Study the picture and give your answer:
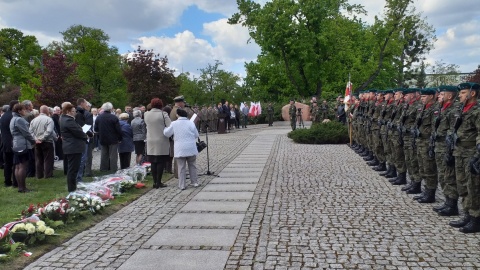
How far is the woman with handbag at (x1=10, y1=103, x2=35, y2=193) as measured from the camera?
30.1 feet

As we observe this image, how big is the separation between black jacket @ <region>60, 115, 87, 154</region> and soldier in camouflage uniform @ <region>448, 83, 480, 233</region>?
6841 millimetres

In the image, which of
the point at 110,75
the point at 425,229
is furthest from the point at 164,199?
the point at 110,75

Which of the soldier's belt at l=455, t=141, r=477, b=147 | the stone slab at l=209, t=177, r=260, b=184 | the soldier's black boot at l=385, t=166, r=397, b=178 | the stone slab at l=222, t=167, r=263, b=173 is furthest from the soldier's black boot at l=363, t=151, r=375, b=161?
the soldier's belt at l=455, t=141, r=477, b=147

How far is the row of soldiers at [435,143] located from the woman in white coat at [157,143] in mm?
5110

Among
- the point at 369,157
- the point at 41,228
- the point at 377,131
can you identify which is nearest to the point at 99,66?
the point at 369,157

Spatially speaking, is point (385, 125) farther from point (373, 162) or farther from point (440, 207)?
point (440, 207)

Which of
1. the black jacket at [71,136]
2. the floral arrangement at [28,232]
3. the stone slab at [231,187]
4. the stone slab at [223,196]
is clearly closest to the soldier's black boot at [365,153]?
the stone slab at [231,187]

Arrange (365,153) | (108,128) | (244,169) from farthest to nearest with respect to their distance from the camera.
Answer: (365,153), (244,169), (108,128)

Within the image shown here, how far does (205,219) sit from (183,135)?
2.95 meters

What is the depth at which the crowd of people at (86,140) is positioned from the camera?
8.82m

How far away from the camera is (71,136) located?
872 cm

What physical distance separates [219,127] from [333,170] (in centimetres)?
1553

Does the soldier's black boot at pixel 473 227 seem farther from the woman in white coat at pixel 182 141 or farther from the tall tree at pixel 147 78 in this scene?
the tall tree at pixel 147 78

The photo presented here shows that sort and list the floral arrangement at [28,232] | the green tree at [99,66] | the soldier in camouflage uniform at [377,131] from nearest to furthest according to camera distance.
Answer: the floral arrangement at [28,232] → the soldier in camouflage uniform at [377,131] → the green tree at [99,66]
